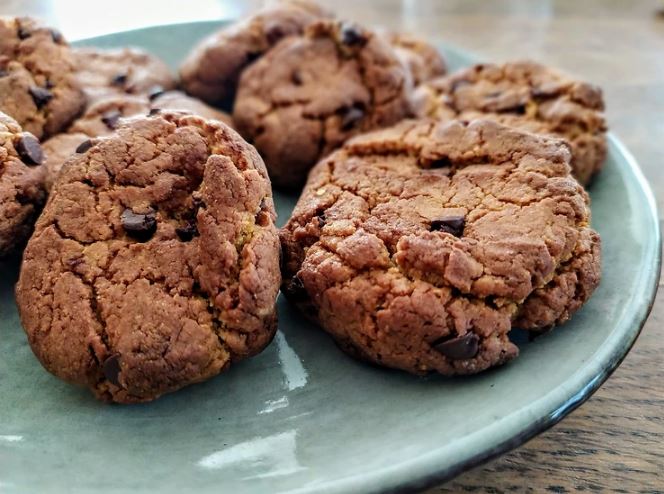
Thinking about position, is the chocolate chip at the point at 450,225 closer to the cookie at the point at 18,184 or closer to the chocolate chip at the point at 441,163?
the chocolate chip at the point at 441,163

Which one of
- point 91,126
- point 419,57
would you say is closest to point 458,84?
point 419,57

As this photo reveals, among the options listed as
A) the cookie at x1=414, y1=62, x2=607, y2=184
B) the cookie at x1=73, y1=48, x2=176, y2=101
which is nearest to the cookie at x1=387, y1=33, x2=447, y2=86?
the cookie at x1=414, y1=62, x2=607, y2=184

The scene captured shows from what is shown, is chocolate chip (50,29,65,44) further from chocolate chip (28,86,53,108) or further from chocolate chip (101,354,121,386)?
chocolate chip (101,354,121,386)

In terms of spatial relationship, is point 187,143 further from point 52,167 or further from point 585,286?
point 585,286

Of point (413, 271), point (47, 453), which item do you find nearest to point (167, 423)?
point (47, 453)

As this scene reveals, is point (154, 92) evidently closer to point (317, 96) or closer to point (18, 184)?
point (317, 96)

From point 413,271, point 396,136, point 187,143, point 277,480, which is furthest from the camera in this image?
point 396,136
